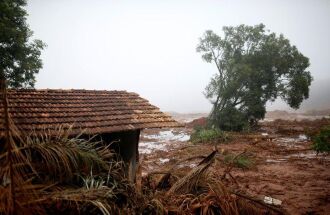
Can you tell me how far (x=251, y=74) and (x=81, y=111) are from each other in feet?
75.5

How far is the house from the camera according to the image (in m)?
8.02

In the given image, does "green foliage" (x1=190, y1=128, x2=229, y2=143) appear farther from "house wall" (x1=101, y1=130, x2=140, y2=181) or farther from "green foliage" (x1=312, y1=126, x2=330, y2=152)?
"house wall" (x1=101, y1=130, x2=140, y2=181)

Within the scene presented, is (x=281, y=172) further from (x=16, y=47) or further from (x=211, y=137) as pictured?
(x=16, y=47)

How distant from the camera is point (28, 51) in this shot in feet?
54.4

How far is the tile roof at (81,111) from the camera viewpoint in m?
7.96

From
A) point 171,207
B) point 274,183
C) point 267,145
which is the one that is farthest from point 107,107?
point 267,145

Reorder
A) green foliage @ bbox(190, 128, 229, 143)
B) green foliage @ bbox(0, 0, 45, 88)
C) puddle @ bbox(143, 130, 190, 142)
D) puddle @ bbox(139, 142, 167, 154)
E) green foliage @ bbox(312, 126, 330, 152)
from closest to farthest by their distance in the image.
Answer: green foliage @ bbox(312, 126, 330, 152) < green foliage @ bbox(0, 0, 45, 88) < puddle @ bbox(139, 142, 167, 154) < green foliage @ bbox(190, 128, 229, 143) < puddle @ bbox(143, 130, 190, 142)

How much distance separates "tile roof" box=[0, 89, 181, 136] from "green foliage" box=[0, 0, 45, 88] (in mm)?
7222

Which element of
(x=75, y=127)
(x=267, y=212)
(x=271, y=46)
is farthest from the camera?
(x=271, y=46)

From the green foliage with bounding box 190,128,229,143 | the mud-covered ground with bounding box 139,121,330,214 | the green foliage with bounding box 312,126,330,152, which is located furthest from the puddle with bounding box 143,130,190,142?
the green foliage with bounding box 312,126,330,152

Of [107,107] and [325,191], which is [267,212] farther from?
[107,107]

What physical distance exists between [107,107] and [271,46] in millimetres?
23420

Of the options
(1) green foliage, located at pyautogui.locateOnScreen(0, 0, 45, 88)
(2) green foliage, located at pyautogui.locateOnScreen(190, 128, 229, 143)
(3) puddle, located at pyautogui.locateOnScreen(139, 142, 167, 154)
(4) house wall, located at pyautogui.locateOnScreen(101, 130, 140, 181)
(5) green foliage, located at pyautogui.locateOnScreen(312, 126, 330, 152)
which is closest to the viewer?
(5) green foliage, located at pyautogui.locateOnScreen(312, 126, 330, 152)

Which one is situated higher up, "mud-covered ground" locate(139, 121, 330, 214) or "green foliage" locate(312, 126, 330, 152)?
"green foliage" locate(312, 126, 330, 152)
